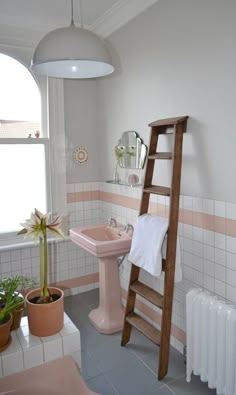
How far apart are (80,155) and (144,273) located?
140cm

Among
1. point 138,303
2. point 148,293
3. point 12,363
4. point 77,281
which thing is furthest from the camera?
point 77,281

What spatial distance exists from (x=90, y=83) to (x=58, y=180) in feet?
3.58

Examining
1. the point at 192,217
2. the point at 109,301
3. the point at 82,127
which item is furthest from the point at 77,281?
the point at 192,217

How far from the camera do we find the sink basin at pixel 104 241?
246cm

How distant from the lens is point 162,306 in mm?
2094

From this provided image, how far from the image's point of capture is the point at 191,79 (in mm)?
2074

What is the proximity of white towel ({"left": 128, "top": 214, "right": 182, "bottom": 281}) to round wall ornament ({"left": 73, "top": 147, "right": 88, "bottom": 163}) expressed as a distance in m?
1.24

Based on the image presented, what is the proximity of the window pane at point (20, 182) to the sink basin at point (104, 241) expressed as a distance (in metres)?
0.63

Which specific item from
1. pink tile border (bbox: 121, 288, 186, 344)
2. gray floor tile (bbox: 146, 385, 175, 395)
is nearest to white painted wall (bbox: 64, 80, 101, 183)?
pink tile border (bbox: 121, 288, 186, 344)

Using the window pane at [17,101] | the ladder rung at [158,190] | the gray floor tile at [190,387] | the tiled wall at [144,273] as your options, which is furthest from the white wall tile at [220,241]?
the window pane at [17,101]

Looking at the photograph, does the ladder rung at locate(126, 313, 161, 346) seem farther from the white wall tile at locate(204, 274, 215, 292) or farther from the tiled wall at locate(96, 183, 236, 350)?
the white wall tile at locate(204, 274, 215, 292)

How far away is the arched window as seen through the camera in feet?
9.71

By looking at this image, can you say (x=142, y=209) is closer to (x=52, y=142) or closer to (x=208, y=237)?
(x=208, y=237)

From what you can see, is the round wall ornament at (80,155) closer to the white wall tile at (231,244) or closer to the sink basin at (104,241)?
the sink basin at (104,241)
